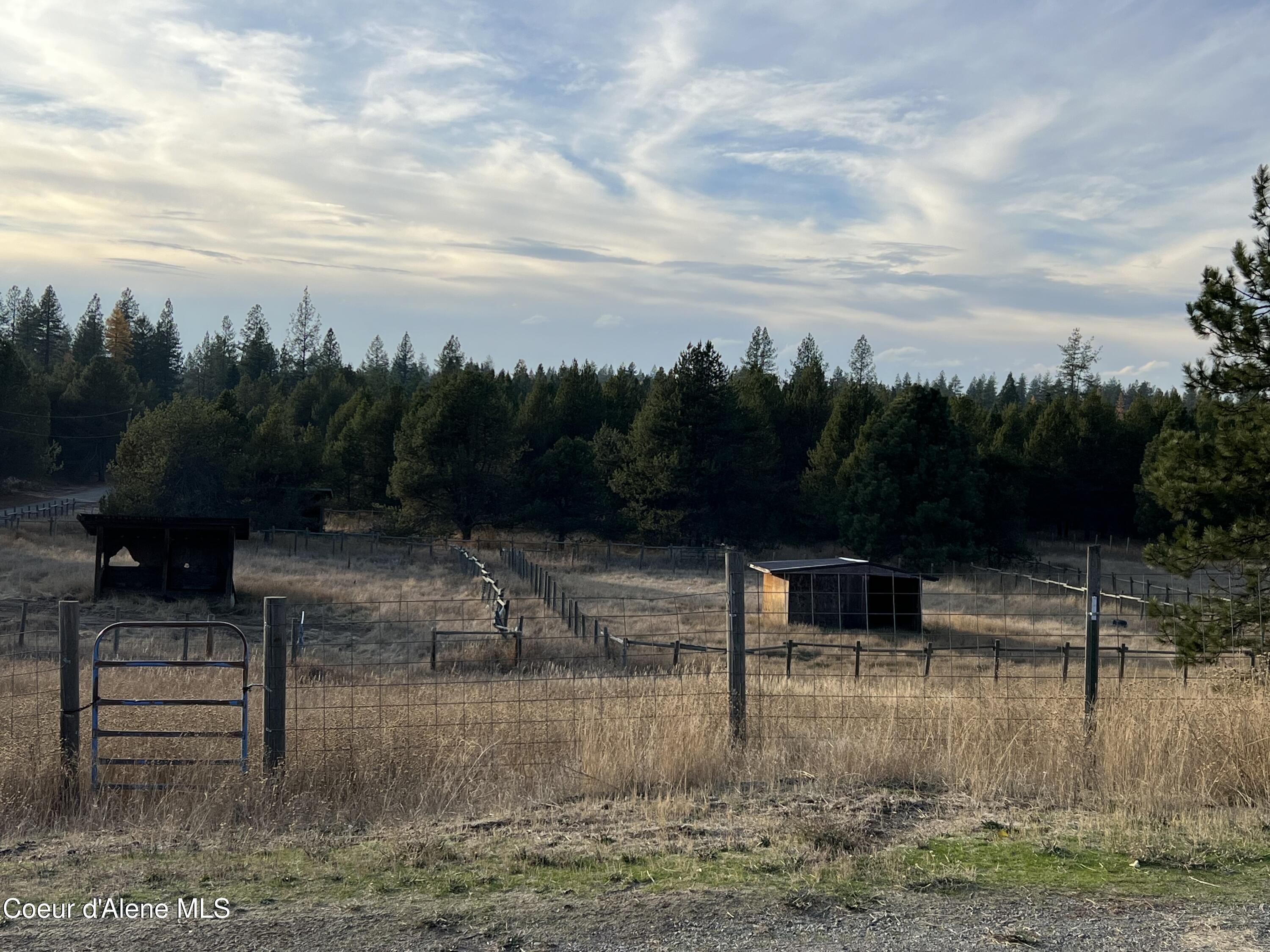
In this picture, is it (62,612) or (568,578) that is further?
(568,578)

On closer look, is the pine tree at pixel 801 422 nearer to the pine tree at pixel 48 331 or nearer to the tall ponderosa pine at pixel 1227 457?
the tall ponderosa pine at pixel 1227 457

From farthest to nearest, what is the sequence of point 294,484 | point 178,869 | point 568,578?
point 294,484
point 568,578
point 178,869

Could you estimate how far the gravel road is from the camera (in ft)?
14.6

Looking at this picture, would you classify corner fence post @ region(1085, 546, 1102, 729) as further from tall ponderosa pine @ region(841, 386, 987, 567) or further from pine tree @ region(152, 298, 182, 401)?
pine tree @ region(152, 298, 182, 401)

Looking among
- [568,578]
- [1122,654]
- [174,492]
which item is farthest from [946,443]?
A: [174,492]

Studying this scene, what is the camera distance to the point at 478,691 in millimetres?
11734

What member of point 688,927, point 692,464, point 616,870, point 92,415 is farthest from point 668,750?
point 92,415

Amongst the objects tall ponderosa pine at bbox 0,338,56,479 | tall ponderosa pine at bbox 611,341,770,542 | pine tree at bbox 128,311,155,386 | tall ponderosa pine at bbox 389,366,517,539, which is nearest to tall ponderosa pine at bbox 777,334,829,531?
tall ponderosa pine at bbox 611,341,770,542

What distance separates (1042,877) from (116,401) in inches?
3438

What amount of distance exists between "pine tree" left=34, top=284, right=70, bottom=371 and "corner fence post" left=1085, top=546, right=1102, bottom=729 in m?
124

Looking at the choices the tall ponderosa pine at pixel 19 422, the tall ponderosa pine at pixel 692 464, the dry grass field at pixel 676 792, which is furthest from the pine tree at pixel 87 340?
the dry grass field at pixel 676 792

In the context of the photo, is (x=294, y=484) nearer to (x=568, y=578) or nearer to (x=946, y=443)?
(x=568, y=578)

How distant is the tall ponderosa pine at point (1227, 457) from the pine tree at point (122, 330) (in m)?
114

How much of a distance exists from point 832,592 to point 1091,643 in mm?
21431
